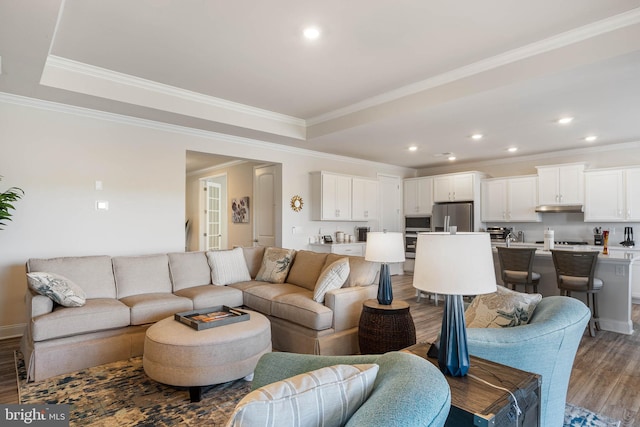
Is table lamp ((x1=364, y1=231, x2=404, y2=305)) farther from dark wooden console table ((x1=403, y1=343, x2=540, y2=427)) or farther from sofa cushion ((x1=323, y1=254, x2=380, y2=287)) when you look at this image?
dark wooden console table ((x1=403, y1=343, x2=540, y2=427))

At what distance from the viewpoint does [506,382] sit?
1.40 metres

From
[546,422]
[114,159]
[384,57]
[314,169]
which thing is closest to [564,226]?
[314,169]

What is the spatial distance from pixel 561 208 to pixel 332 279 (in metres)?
5.23

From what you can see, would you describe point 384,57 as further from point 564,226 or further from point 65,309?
point 564,226

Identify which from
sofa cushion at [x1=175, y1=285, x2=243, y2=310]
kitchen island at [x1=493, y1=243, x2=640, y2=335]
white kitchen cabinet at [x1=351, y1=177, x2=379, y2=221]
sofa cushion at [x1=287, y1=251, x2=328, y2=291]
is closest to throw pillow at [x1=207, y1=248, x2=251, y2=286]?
sofa cushion at [x1=175, y1=285, x2=243, y2=310]

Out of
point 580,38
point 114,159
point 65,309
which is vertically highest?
point 580,38

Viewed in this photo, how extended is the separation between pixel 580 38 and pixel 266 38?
2.57 metres

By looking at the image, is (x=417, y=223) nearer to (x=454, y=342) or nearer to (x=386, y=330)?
(x=386, y=330)

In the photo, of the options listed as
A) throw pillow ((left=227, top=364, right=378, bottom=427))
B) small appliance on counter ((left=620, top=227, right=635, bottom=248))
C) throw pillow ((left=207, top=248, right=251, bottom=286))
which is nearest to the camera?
throw pillow ((left=227, top=364, right=378, bottom=427))

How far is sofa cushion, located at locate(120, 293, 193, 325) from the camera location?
10.7 feet

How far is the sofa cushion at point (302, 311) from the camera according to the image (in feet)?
10.2

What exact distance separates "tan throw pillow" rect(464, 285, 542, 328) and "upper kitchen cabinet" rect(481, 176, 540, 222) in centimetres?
551

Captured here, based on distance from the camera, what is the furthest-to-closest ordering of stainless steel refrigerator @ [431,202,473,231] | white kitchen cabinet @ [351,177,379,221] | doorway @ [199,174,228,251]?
doorway @ [199,174,228,251], stainless steel refrigerator @ [431,202,473,231], white kitchen cabinet @ [351,177,379,221]

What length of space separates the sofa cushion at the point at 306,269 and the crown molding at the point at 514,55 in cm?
204
